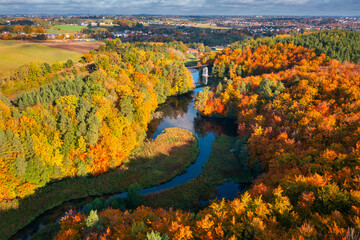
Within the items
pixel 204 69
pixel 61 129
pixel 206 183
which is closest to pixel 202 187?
pixel 206 183

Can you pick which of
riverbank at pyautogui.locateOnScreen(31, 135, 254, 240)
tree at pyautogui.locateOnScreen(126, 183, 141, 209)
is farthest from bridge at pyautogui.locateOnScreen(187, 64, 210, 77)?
tree at pyautogui.locateOnScreen(126, 183, 141, 209)

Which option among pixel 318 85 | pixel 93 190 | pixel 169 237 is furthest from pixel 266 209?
pixel 318 85

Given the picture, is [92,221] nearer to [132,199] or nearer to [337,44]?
→ [132,199]

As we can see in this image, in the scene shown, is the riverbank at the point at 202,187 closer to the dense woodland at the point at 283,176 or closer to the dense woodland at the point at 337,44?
the dense woodland at the point at 283,176

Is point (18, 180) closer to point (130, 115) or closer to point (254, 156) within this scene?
point (130, 115)

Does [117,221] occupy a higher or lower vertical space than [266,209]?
lower

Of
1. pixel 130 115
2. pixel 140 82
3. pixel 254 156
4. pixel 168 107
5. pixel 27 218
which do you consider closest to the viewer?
pixel 27 218
